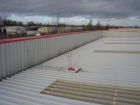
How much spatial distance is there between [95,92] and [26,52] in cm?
274

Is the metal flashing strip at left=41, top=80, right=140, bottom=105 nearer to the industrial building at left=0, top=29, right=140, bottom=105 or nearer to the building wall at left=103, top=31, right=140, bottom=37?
the industrial building at left=0, top=29, right=140, bottom=105

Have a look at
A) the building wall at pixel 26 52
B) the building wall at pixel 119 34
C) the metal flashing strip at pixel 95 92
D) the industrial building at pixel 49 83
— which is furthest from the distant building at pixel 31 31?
the metal flashing strip at pixel 95 92

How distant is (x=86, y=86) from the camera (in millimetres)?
3129

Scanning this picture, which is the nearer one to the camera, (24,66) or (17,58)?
(17,58)

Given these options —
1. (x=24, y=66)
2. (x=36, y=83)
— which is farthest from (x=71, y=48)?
(x=36, y=83)

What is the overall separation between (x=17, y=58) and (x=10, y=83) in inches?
39.7

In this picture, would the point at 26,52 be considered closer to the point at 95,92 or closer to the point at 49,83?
the point at 49,83

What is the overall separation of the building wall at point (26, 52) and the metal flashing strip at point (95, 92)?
1.45m

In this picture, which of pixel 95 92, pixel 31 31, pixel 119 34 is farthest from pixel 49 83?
pixel 119 34

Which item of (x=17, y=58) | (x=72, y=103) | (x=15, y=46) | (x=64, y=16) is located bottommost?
(x=72, y=103)

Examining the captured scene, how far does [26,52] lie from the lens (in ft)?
14.6

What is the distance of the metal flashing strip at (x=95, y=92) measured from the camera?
2.50 meters

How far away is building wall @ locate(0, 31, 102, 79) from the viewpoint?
11.8 ft

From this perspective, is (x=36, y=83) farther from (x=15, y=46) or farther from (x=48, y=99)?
(x=15, y=46)
